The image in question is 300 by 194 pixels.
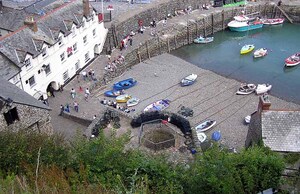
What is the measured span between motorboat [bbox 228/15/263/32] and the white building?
21.0 meters

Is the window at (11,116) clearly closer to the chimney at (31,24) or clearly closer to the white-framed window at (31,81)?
the white-framed window at (31,81)

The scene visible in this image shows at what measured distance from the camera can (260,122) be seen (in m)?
24.4

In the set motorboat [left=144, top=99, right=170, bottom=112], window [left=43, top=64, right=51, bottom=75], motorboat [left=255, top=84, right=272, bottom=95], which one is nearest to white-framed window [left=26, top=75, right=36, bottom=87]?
window [left=43, top=64, right=51, bottom=75]

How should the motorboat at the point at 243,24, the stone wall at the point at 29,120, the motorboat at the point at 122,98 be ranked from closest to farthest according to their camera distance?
the stone wall at the point at 29,120
the motorboat at the point at 122,98
the motorboat at the point at 243,24

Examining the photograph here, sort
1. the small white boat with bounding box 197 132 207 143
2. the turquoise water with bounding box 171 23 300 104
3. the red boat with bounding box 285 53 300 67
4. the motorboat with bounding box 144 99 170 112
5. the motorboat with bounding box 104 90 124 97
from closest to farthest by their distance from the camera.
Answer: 1. the small white boat with bounding box 197 132 207 143
2. the motorboat with bounding box 144 99 170 112
3. the motorboat with bounding box 104 90 124 97
4. the turquoise water with bounding box 171 23 300 104
5. the red boat with bounding box 285 53 300 67

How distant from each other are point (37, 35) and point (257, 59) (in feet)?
89.4

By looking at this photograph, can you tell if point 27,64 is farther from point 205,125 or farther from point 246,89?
point 246,89

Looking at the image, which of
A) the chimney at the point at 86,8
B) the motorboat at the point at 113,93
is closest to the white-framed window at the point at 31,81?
the motorboat at the point at 113,93

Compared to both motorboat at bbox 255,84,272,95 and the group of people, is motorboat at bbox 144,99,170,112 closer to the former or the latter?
the group of people

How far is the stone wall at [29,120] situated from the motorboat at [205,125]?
1391cm

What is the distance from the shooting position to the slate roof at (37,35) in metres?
34.7

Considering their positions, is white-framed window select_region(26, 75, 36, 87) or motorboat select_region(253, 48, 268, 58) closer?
white-framed window select_region(26, 75, 36, 87)

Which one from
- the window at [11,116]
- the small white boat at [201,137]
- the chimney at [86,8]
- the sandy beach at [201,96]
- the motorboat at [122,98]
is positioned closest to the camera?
the window at [11,116]

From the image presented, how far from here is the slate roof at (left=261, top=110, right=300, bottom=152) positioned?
23250 mm
